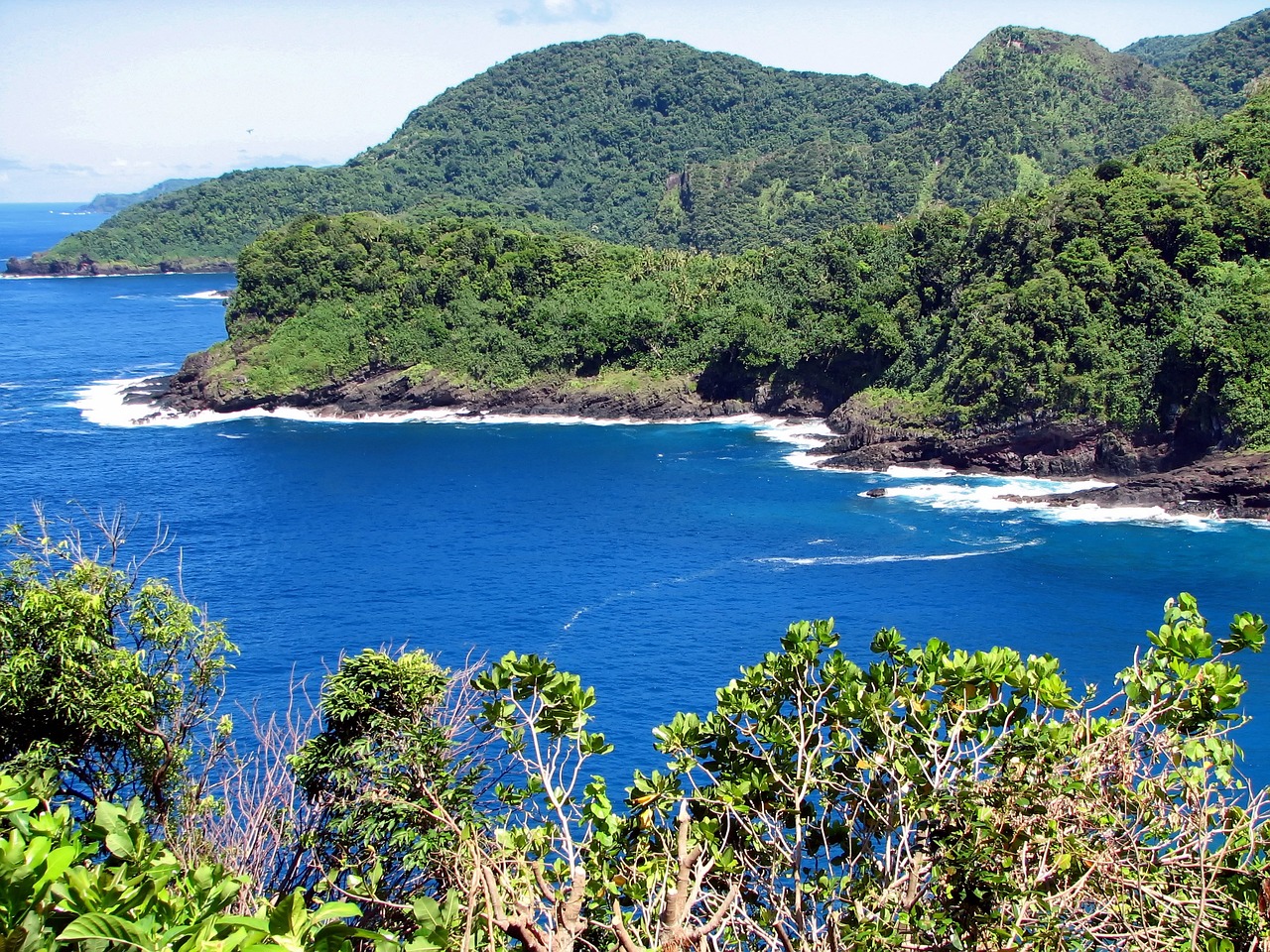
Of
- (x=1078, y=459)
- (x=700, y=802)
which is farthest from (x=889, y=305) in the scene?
(x=700, y=802)

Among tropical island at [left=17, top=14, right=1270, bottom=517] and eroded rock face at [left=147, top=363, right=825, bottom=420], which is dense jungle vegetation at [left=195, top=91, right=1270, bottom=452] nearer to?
tropical island at [left=17, top=14, right=1270, bottom=517]

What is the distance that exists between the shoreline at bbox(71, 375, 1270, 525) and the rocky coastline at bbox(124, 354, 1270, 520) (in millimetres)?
82

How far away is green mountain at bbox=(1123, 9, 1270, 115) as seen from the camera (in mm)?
140750

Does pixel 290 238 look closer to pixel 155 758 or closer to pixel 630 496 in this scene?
pixel 630 496

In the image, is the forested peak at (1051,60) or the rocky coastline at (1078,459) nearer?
the rocky coastline at (1078,459)

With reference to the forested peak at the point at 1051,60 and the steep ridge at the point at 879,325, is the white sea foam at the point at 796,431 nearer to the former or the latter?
the steep ridge at the point at 879,325

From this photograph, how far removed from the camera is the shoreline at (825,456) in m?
49.8

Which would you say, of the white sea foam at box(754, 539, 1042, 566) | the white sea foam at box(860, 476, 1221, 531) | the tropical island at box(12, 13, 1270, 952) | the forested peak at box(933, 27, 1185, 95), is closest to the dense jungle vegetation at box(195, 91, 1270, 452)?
the tropical island at box(12, 13, 1270, 952)

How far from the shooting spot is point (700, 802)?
11992mm

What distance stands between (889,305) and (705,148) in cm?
9492

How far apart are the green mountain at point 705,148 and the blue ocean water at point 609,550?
69.8m

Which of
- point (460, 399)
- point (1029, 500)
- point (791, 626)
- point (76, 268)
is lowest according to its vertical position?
Answer: point (1029, 500)

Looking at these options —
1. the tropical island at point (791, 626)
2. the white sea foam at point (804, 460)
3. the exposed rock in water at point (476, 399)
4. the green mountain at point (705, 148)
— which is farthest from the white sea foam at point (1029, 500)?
the green mountain at point (705, 148)

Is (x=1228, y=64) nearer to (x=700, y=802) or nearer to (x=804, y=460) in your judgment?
(x=804, y=460)
